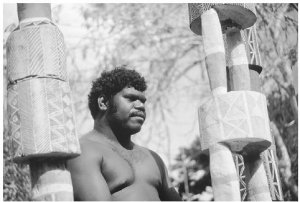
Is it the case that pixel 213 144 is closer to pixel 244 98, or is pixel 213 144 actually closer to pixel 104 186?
pixel 244 98

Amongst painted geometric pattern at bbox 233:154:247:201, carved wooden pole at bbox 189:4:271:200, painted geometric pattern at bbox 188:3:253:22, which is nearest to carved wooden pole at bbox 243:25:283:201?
painted geometric pattern at bbox 233:154:247:201

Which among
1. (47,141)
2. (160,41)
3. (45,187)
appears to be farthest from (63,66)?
(160,41)

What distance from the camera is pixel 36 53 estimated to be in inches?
89.6

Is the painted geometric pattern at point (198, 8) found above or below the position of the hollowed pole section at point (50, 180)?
above

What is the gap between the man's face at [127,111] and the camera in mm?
2977

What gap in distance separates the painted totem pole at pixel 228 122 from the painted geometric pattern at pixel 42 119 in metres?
0.69

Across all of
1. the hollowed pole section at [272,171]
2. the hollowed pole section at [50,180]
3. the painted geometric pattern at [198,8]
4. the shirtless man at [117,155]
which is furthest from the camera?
the hollowed pole section at [272,171]

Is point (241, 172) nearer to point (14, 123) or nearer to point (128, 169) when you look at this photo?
point (128, 169)

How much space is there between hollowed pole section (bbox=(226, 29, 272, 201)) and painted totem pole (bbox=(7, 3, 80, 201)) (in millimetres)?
930

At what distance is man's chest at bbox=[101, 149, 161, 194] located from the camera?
283 centimetres

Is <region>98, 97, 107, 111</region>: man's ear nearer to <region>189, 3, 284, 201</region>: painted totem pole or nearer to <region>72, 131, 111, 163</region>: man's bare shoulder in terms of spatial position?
<region>72, 131, 111, 163</region>: man's bare shoulder

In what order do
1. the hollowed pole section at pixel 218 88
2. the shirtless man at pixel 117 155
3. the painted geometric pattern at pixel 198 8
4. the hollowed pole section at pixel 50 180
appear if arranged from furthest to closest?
the painted geometric pattern at pixel 198 8, the shirtless man at pixel 117 155, the hollowed pole section at pixel 218 88, the hollowed pole section at pixel 50 180

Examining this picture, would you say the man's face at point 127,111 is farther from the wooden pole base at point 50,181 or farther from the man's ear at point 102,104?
the wooden pole base at point 50,181

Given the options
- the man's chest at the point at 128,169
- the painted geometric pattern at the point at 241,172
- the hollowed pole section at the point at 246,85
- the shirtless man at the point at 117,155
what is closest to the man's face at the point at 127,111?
the shirtless man at the point at 117,155
